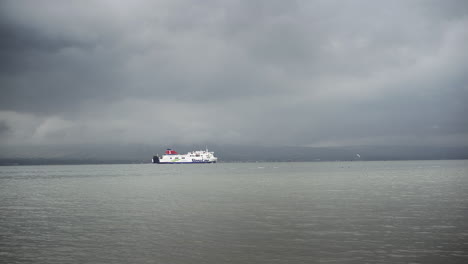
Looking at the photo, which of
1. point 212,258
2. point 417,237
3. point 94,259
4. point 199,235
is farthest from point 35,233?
point 417,237

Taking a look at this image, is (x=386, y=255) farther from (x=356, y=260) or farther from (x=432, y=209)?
(x=432, y=209)

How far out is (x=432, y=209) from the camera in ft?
103

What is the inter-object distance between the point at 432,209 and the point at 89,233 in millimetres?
27327

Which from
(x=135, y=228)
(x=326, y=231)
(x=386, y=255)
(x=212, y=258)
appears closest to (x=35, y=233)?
(x=135, y=228)

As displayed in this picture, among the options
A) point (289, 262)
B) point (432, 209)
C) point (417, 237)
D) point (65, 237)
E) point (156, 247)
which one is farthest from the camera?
point (432, 209)

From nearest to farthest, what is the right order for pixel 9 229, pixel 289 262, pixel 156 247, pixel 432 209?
pixel 289 262 → pixel 156 247 → pixel 9 229 → pixel 432 209

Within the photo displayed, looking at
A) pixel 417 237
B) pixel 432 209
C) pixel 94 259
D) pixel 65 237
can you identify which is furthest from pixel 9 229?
pixel 432 209

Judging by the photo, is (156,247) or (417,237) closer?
(156,247)

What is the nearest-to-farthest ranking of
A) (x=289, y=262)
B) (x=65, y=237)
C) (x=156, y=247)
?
(x=289, y=262) < (x=156, y=247) < (x=65, y=237)

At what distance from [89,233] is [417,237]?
1939 cm

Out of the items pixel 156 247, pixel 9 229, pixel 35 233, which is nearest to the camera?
pixel 156 247

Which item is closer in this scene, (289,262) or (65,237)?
(289,262)

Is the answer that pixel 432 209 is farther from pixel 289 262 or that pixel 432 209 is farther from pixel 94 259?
pixel 94 259

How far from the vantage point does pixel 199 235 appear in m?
21.6
